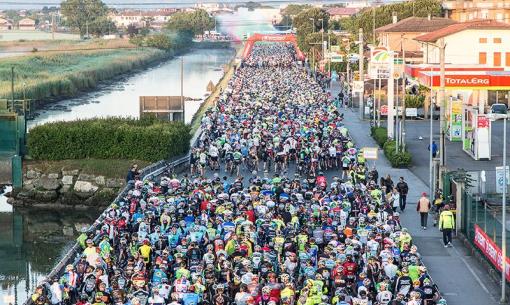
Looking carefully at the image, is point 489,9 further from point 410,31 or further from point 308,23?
point 308,23

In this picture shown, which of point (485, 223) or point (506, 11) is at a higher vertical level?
point (506, 11)

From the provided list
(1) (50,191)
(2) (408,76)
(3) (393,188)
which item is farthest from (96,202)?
(2) (408,76)

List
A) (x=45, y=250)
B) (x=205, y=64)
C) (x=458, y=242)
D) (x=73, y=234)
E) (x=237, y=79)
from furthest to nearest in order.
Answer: (x=205, y=64) < (x=237, y=79) < (x=73, y=234) < (x=45, y=250) < (x=458, y=242)

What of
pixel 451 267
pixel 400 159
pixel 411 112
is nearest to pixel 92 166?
pixel 400 159

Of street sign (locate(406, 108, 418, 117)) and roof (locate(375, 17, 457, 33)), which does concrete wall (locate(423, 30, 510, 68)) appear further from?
roof (locate(375, 17, 457, 33))

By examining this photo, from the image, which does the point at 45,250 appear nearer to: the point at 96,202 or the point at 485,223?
the point at 96,202

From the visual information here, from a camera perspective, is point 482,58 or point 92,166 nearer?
point 92,166

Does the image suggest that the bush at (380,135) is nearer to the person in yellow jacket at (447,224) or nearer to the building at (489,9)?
the person in yellow jacket at (447,224)
